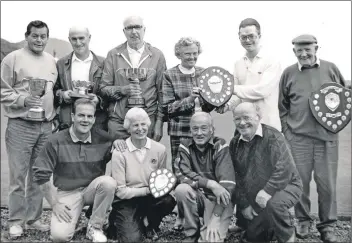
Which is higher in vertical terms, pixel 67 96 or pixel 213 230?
pixel 67 96

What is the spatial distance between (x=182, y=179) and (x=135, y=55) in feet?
5.19

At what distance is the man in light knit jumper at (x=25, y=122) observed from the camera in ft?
16.6

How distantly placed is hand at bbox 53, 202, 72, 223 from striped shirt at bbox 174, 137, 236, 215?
1.24 metres

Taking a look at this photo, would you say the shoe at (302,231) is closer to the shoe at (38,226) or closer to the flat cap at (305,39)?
the flat cap at (305,39)

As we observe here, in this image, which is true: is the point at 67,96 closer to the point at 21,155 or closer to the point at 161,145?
the point at 21,155

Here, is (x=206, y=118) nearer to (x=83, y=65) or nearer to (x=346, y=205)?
(x=83, y=65)

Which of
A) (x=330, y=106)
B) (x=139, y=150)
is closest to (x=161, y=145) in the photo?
(x=139, y=150)

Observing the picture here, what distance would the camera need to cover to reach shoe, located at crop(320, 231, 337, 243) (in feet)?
15.7

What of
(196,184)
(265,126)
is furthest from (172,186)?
(265,126)

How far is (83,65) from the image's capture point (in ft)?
17.2

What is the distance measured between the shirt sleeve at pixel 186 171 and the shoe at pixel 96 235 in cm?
96

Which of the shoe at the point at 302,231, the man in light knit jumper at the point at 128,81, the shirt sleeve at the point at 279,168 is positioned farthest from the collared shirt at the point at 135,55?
A: the shoe at the point at 302,231

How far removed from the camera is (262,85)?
16.2 feet

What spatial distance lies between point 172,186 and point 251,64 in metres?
1.62
